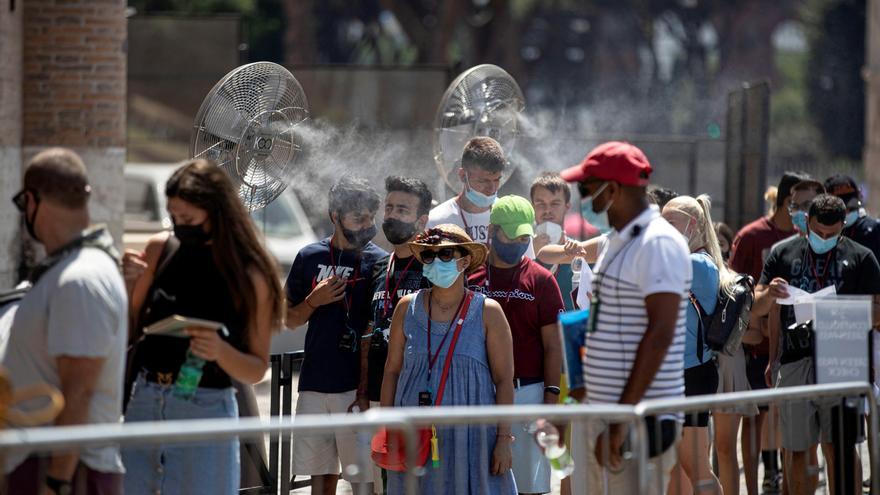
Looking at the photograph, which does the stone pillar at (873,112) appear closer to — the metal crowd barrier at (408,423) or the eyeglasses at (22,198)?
the metal crowd barrier at (408,423)

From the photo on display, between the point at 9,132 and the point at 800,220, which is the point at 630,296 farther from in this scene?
the point at 9,132

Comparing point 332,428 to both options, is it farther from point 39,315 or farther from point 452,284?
point 452,284

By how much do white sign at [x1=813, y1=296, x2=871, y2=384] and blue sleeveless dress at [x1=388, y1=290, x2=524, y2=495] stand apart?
1.65 m

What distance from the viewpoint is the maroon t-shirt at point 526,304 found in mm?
5980

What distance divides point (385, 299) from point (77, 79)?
6307 mm

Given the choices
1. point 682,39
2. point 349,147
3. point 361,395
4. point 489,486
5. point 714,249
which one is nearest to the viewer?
point 489,486

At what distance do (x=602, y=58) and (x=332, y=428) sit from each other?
43.0 meters

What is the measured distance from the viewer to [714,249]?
21.4ft

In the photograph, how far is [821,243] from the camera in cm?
695

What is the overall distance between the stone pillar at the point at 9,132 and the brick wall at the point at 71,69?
0.43 feet

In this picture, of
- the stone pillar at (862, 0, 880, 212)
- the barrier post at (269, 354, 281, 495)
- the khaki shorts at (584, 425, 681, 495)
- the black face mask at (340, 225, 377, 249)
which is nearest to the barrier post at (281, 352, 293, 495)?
the barrier post at (269, 354, 281, 495)

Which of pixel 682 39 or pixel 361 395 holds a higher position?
pixel 682 39

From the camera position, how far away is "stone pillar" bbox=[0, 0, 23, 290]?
35.4 ft

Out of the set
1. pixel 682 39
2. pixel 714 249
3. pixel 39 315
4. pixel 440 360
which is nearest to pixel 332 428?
pixel 39 315
